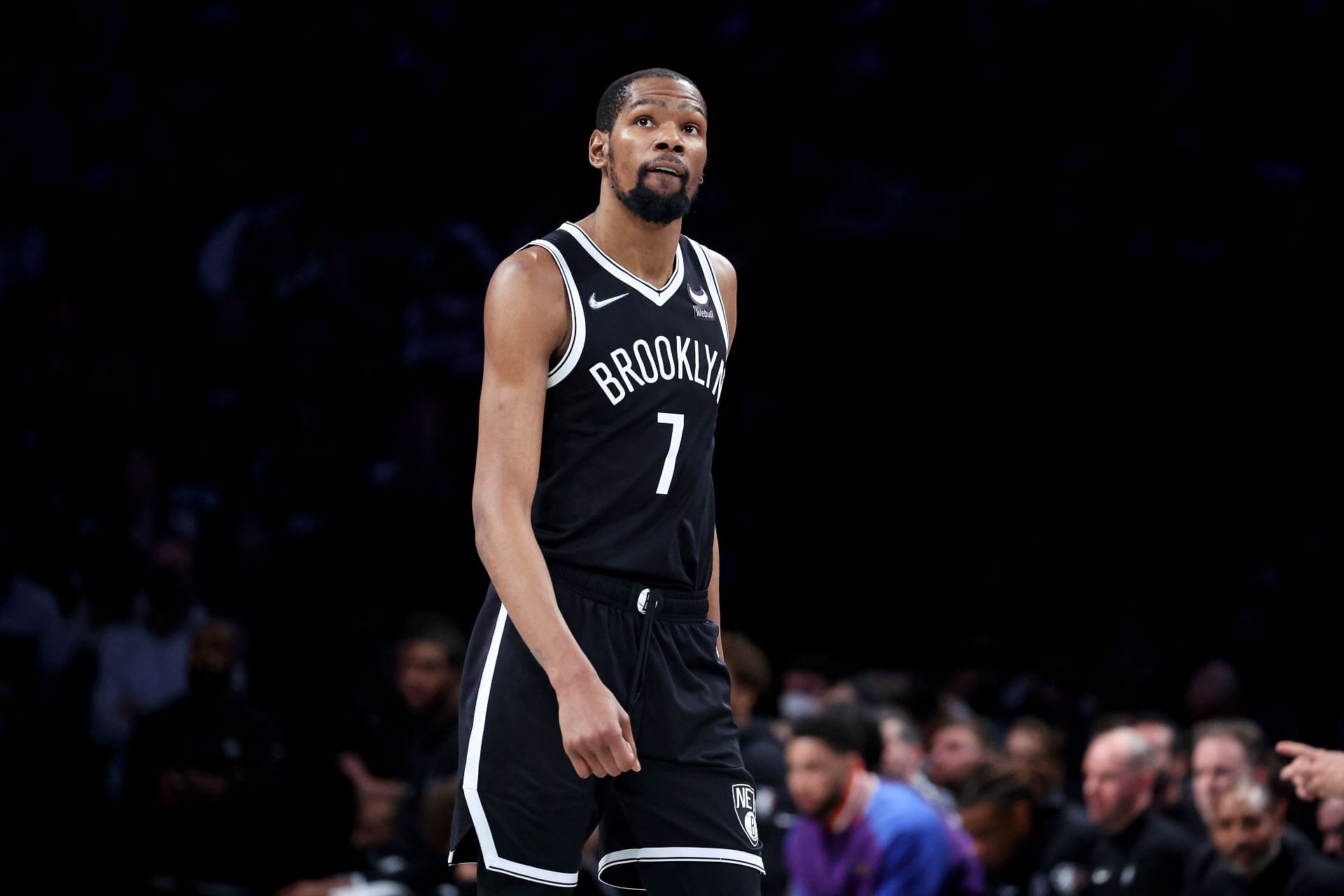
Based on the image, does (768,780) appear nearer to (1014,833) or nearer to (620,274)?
(1014,833)

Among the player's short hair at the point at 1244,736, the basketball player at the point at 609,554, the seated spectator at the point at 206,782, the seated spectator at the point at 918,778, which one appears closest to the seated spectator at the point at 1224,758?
the player's short hair at the point at 1244,736

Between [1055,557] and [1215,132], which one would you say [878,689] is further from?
[1215,132]

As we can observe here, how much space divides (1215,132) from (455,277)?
485 centimetres

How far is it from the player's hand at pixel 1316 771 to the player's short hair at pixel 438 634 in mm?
3988

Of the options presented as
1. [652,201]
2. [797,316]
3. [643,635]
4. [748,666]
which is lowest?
[643,635]

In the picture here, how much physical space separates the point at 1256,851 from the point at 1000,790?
131 centimetres

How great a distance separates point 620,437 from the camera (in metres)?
2.66

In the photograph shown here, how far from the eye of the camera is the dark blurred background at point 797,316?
8367mm

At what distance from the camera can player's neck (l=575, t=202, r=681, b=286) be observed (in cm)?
275

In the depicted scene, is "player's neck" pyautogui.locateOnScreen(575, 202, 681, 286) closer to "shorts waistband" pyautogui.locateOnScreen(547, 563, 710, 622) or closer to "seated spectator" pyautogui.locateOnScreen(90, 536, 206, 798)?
"shorts waistband" pyautogui.locateOnScreen(547, 563, 710, 622)

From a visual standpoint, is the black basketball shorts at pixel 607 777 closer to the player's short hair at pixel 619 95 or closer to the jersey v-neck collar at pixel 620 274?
the jersey v-neck collar at pixel 620 274

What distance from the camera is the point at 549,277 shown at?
8.67 feet

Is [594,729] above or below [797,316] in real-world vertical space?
below

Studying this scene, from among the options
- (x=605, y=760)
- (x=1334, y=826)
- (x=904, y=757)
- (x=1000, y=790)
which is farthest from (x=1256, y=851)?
(x=605, y=760)
